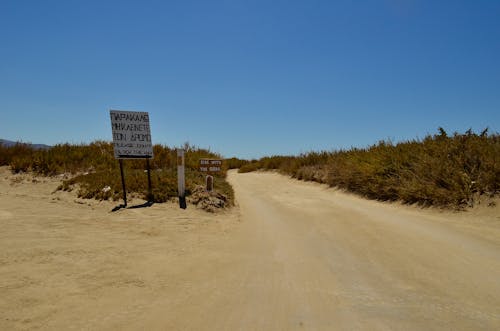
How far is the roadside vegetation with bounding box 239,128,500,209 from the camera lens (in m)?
8.34

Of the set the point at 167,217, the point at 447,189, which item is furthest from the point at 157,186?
the point at 447,189

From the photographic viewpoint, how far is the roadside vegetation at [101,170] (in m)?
9.02

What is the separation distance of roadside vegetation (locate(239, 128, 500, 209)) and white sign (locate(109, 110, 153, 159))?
305 inches

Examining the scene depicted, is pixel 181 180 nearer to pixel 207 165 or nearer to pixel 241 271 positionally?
pixel 207 165

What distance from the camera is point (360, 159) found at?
1352 centimetres

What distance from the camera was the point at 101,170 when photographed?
11.8m

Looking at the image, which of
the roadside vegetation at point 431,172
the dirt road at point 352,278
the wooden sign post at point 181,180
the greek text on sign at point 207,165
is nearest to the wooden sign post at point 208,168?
the greek text on sign at point 207,165

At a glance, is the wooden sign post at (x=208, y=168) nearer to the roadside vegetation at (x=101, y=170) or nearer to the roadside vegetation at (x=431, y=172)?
the roadside vegetation at (x=101, y=170)

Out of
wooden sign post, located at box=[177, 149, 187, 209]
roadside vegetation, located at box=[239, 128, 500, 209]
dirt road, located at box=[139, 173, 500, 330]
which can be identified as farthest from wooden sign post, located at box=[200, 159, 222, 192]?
roadside vegetation, located at box=[239, 128, 500, 209]

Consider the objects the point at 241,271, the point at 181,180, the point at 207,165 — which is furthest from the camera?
the point at 207,165

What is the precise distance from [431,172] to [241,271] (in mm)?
7685

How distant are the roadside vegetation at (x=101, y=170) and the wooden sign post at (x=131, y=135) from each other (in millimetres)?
562

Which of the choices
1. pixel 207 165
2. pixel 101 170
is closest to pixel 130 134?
pixel 207 165

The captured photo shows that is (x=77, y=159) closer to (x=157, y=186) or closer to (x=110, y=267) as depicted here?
(x=157, y=186)
